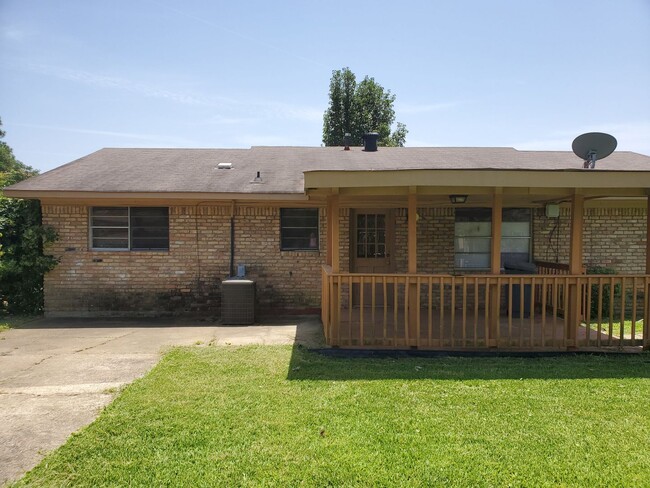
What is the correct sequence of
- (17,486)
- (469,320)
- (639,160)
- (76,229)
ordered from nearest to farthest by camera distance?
(17,486), (469,320), (76,229), (639,160)

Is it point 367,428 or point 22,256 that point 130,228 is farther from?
point 367,428

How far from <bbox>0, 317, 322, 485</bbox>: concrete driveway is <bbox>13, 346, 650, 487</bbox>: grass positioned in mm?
276

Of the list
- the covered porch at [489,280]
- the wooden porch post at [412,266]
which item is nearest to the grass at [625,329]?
the covered porch at [489,280]

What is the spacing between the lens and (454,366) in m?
5.07

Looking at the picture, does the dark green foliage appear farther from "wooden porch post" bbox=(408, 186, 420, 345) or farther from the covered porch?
"wooden porch post" bbox=(408, 186, 420, 345)

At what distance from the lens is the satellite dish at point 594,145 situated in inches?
278

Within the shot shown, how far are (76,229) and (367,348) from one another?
21.3ft

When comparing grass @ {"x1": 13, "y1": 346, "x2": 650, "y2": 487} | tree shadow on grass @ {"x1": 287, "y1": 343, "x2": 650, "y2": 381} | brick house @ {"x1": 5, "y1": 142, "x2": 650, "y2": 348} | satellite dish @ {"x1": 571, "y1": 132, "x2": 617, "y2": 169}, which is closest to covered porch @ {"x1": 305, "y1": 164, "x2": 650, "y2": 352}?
tree shadow on grass @ {"x1": 287, "y1": 343, "x2": 650, "y2": 381}

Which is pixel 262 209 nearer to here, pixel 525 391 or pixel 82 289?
pixel 82 289

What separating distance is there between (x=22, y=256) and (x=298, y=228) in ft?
17.9

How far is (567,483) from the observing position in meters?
2.71

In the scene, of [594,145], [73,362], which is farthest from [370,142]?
[73,362]

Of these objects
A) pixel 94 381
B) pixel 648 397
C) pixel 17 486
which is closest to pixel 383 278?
pixel 648 397

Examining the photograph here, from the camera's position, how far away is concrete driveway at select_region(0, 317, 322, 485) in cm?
337
